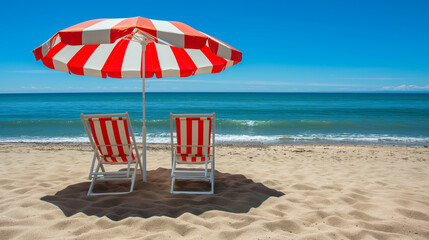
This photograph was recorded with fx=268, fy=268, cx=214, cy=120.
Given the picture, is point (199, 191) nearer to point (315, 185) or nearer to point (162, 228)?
point (162, 228)

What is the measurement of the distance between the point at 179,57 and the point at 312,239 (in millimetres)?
3205

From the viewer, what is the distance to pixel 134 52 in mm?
4312

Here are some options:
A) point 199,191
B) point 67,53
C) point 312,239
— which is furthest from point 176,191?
point 67,53

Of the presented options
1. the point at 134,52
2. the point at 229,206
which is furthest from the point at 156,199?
the point at 134,52

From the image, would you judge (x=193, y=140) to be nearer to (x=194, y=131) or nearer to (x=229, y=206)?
(x=194, y=131)

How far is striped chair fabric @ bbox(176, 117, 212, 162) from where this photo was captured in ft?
11.2

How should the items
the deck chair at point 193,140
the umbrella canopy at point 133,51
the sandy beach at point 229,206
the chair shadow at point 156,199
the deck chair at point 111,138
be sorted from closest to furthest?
the sandy beach at point 229,206 < the umbrella canopy at point 133,51 < the chair shadow at point 156,199 < the deck chair at point 111,138 < the deck chair at point 193,140

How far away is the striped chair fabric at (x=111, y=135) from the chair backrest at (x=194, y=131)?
64 centimetres

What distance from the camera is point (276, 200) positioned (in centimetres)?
303

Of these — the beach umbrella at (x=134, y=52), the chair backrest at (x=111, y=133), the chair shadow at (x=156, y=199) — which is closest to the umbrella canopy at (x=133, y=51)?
the beach umbrella at (x=134, y=52)

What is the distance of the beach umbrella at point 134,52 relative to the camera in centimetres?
249

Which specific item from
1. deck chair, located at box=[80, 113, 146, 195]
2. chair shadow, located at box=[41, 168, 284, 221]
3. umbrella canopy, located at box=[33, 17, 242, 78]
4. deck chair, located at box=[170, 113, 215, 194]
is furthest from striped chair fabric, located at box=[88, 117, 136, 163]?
umbrella canopy, located at box=[33, 17, 242, 78]

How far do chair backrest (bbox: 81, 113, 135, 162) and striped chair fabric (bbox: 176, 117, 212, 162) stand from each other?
0.63 metres

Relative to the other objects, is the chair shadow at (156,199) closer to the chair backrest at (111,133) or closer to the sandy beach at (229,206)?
the sandy beach at (229,206)
